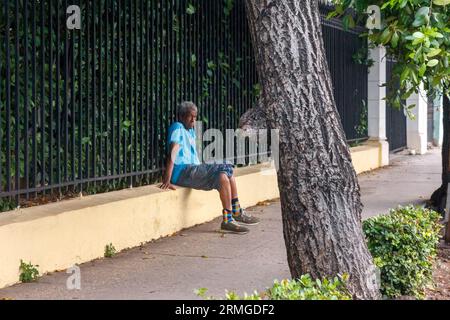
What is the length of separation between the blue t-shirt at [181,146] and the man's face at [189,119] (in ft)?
0.20

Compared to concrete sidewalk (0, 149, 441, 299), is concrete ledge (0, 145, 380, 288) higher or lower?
higher

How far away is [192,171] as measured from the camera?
30.2 feet

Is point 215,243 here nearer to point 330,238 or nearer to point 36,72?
point 36,72

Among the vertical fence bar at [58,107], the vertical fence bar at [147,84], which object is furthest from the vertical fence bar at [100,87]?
the vertical fence bar at [147,84]

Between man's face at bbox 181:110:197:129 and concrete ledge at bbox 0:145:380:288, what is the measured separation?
2.39 feet

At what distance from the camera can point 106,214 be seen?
7836 millimetres

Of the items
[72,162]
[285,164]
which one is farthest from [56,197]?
[285,164]

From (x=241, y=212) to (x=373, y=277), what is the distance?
3.95 m

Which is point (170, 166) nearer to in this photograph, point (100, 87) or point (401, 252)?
point (100, 87)

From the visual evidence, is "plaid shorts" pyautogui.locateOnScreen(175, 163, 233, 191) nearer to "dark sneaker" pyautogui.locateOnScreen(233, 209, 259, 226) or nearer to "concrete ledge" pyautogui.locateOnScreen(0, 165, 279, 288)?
"concrete ledge" pyautogui.locateOnScreen(0, 165, 279, 288)

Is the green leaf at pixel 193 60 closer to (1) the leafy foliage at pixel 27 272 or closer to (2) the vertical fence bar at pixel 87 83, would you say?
(2) the vertical fence bar at pixel 87 83

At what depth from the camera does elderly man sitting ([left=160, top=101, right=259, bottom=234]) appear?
9172 millimetres

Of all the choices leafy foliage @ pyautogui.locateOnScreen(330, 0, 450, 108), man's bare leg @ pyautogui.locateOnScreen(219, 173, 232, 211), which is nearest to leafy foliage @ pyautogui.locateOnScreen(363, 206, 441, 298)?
leafy foliage @ pyautogui.locateOnScreen(330, 0, 450, 108)

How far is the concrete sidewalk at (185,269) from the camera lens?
21.2ft
